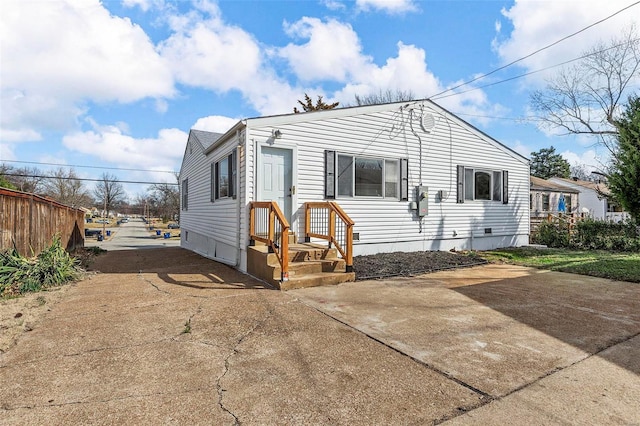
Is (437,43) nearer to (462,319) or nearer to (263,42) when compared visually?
(263,42)

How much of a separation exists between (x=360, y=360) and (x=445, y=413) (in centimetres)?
90

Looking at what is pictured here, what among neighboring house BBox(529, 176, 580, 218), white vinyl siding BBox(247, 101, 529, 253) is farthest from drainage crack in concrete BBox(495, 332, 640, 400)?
neighboring house BBox(529, 176, 580, 218)

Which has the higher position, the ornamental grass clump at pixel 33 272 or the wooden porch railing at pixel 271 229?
the wooden porch railing at pixel 271 229

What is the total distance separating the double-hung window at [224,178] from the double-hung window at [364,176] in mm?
2124

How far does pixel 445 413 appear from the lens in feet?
6.94

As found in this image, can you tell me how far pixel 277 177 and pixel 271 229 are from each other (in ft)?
6.11

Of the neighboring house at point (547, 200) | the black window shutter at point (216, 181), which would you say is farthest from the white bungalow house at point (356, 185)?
the neighboring house at point (547, 200)

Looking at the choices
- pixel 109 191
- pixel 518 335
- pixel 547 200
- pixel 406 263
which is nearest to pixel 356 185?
pixel 406 263

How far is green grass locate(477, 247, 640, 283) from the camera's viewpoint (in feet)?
22.5

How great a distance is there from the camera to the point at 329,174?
310 inches

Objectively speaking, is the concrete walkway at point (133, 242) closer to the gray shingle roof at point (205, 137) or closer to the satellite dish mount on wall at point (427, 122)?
the gray shingle roof at point (205, 137)

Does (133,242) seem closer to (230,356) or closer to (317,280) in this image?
(317,280)

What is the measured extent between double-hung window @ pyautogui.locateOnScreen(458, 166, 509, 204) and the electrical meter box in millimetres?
1490

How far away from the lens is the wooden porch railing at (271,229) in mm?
5370
